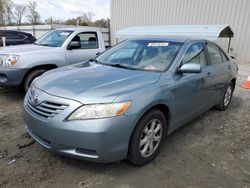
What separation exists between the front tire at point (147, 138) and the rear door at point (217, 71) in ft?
5.00

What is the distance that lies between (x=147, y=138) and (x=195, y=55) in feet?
5.56

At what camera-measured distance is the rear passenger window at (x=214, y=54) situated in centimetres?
399

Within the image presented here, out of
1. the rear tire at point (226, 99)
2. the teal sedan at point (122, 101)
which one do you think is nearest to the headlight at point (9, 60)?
the teal sedan at point (122, 101)

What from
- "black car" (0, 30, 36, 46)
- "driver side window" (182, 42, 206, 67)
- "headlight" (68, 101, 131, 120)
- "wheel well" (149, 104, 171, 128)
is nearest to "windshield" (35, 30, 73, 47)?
"driver side window" (182, 42, 206, 67)

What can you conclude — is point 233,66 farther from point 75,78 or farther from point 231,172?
point 75,78

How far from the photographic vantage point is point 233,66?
15.7ft

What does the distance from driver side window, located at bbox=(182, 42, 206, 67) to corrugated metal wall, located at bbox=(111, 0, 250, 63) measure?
10241 mm

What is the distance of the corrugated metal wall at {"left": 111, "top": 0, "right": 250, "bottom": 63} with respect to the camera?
1230 cm

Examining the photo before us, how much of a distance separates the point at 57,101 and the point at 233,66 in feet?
13.0

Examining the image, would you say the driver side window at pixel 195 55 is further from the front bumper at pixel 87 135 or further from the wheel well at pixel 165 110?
the front bumper at pixel 87 135

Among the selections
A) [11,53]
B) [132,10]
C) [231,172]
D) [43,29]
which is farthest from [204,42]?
[43,29]

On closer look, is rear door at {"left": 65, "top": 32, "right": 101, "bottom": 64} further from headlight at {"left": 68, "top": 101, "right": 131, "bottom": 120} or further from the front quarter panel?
headlight at {"left": 68, "top": 101, "right": 131, "bottom": 120}

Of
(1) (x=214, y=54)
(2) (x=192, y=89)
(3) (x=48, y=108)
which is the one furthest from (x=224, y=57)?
(3) (x=48, y=108)

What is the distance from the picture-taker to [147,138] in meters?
2.68
